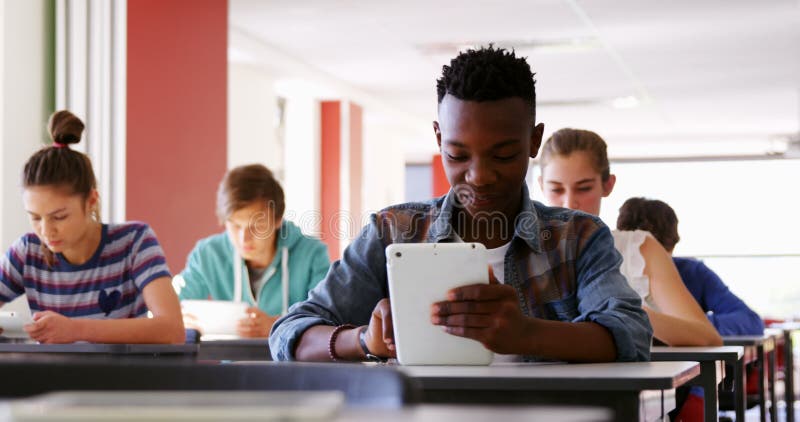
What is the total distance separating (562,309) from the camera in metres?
2.06

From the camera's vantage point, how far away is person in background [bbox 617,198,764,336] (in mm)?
3842

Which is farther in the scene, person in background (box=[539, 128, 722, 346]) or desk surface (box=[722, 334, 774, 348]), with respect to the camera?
desk surface (box=[722, 334, 774, 348])

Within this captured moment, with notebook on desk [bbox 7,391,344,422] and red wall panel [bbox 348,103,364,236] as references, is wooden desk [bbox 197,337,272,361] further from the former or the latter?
red wall panel [bbox 348,103,364,236]

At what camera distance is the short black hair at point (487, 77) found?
1962 mm

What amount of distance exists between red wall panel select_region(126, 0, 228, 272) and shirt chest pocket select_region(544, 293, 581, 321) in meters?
3.86

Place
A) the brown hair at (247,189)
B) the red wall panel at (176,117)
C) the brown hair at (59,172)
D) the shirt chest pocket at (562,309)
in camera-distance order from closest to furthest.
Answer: the shirt chest pocket at (562,309), the brown hair at (59,172), the brown hair at (247,189), the red wall panel at (176,117)

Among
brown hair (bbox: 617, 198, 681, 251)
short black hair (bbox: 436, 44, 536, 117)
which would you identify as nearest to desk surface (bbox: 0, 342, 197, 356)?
short black hair (bbox: 436, 44, 536, 117)

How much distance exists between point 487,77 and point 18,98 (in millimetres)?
3682

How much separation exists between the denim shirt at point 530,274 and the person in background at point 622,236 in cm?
96

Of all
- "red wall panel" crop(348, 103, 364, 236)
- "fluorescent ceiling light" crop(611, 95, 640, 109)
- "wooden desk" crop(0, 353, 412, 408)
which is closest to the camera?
"wooden desk" crop(0, 353, 412, 408)

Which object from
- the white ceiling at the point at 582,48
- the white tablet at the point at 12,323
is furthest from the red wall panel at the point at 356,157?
the white tablet at the point at 12,323

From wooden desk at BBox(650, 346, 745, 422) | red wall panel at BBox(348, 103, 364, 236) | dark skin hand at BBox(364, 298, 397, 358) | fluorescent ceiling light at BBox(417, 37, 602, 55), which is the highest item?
fluorescent ceiling light at BBox(417, 37, 602, 55)

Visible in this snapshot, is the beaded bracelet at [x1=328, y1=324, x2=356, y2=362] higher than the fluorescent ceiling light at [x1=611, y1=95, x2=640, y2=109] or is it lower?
lower

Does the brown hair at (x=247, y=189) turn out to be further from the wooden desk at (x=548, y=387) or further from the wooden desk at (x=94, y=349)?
the wooden desk at (x=548, y=387)
